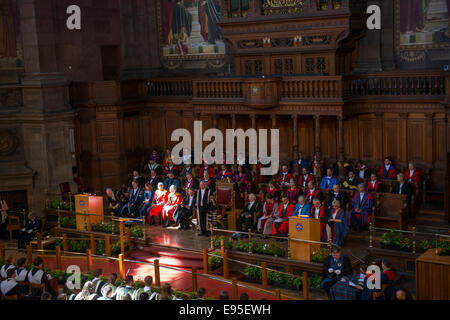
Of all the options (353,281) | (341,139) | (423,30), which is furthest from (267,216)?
(423,30)

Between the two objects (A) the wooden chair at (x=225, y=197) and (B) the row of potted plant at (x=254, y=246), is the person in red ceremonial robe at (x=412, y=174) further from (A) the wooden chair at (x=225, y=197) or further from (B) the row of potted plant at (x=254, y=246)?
(A) the wooden chair at (x=225, y=197)

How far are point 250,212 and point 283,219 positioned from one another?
112cm

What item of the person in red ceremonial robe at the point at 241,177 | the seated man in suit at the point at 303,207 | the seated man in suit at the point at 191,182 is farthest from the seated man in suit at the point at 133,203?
the seated man in suit at the point at 303,207

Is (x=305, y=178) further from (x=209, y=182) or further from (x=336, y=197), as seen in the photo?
(x=209, y=182)

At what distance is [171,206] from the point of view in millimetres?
18594

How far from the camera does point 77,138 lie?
2262cm

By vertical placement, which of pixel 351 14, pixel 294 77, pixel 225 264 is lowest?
pixel 225 264

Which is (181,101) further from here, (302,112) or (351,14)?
(351,14)

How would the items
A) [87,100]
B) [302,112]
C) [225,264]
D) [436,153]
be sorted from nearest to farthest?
[225,264], [436,153], [302,112], [87,100]

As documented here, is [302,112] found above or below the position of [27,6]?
below

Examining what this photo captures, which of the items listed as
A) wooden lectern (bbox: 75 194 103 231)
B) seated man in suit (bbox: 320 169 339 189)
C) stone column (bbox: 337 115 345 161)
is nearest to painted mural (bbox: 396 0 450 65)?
stone column (bbox: 337 115 345 161)

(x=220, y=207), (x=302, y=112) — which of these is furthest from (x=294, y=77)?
(x=220, y=207)

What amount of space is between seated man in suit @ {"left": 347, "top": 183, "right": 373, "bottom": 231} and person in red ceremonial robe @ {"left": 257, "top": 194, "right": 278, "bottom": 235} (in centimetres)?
201
